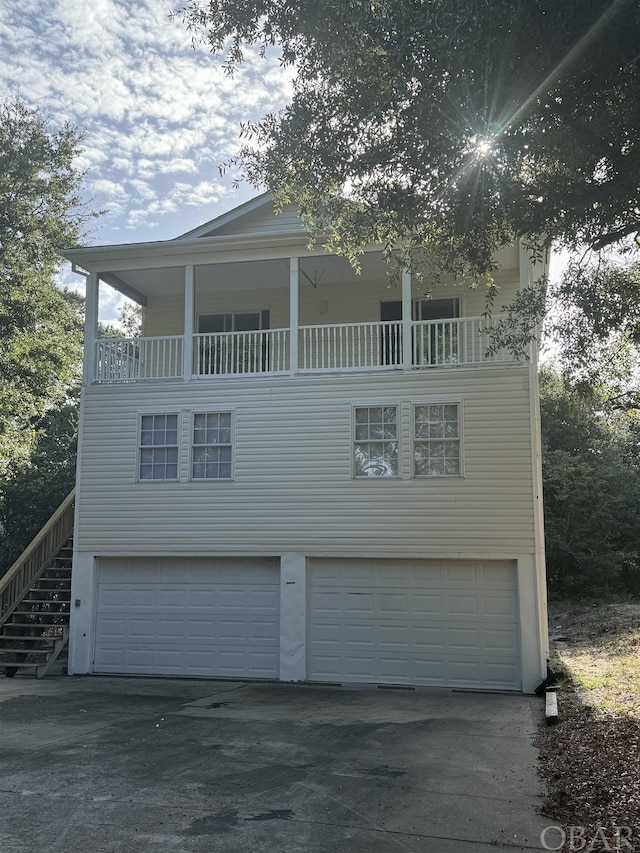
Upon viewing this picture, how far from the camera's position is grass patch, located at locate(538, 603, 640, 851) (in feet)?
18.2

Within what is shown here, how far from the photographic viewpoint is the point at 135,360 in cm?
1554

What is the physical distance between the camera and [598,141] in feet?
23.9

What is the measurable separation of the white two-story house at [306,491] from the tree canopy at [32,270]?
517 cm

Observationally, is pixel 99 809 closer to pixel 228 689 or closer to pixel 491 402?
pixel 228 689

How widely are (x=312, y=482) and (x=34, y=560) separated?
237 inches

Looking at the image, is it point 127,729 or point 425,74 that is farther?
point 127,729

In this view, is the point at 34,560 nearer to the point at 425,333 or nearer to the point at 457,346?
the point at 425,333

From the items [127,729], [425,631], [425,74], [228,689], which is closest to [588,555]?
[425,631]

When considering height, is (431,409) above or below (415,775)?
above

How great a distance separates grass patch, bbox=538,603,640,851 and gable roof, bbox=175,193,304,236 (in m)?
9.63

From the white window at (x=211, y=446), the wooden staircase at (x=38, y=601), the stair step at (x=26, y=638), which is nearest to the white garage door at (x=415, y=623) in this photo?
the white window at (x=211, y=446)

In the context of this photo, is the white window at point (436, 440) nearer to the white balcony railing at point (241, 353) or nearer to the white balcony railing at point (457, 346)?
the white balcony railing at point (457, 346)

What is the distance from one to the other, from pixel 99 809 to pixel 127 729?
3349 millimetres

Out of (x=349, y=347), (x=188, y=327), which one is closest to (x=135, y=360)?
(x=188, y=327)
